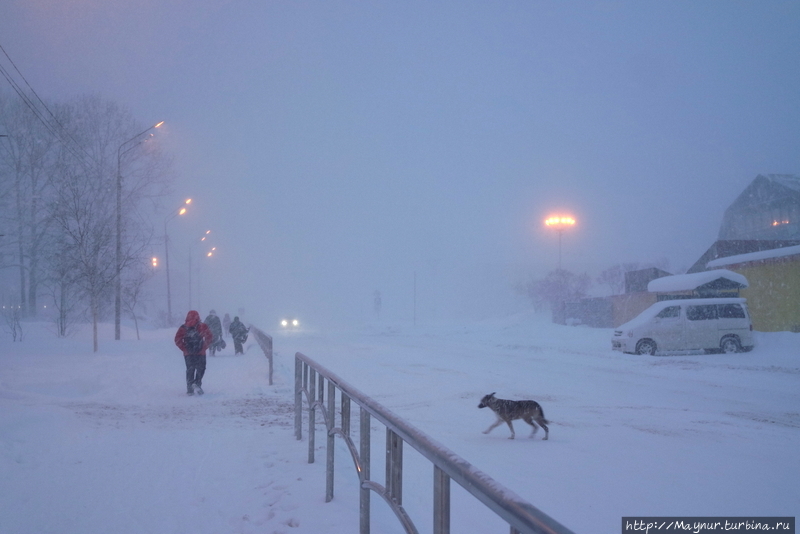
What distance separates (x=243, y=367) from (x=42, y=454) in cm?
969

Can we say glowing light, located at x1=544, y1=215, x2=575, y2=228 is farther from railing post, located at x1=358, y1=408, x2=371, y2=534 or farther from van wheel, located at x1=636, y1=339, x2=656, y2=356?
railing post, located at x1=358, y1=408, x2=371, y2=534

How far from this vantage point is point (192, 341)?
33.7 feet

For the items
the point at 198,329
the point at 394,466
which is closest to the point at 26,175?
the point at 198,329

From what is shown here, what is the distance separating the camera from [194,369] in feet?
34.3

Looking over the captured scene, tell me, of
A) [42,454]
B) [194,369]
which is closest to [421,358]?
[194,369]

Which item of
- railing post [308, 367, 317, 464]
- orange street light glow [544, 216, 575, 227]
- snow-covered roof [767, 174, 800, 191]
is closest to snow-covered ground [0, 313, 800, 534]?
railing post [308, 367, 317, 464]

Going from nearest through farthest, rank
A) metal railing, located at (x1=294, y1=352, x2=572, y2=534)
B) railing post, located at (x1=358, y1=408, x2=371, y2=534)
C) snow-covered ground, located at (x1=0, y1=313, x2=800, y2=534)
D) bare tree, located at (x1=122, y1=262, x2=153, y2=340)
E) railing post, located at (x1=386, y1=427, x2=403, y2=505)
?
metal railing, located at (x1=294, y1=352, x2=572, y2=534) → railing post, located at (x1=386, y1=427, x2=403, y2=505) → railing post, located at (x1=358, y1=408, x2=371, y2=534) → snow-covered ground, located at (x1=0, y1=313, x2=800, y2=534) → bare tree, located at (x1=122, y1=262, x2=153, y2=340)

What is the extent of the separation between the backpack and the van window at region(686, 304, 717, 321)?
16275 millimetres

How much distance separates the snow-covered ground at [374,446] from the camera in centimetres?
429

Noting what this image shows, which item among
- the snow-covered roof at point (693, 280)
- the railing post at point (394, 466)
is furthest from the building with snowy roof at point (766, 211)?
the railing post at point (394, 466)

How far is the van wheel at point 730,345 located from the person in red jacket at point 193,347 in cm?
1698

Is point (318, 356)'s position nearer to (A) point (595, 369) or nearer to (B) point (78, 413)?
(A) point (595, 369)

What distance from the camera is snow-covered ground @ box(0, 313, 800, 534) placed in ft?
14.1

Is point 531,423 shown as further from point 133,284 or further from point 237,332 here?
point 133,284
